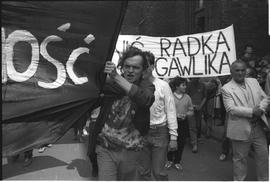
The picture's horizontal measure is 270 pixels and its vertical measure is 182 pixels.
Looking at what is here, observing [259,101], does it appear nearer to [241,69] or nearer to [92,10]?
[241,69]

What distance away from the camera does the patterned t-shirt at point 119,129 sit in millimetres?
2850

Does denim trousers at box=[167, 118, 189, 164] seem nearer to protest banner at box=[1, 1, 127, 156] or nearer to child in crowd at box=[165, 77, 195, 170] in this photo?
child in crowd at box=[165, 77, 195, 170]

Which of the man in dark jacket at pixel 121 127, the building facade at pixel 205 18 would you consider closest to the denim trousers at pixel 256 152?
the man in dark jacket at pixel 121 127

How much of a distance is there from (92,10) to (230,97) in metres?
2.40

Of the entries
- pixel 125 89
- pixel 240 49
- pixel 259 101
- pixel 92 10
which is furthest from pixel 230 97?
pixel 240 49

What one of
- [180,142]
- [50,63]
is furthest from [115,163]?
[180,142]

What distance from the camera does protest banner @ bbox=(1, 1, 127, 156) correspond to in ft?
8.33

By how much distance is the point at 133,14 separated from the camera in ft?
59.4

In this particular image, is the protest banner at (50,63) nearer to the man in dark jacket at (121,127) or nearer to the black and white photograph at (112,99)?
the black and white photograph at (112,99)

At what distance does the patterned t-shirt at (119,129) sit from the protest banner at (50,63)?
229mm

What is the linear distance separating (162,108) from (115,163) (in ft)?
5.07

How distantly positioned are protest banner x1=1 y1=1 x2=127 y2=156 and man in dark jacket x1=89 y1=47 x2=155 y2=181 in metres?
0.20

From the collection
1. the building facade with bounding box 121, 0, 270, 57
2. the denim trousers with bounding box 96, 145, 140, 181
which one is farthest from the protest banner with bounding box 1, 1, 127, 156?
the building facade with bounding box 121, 0, 270, 57

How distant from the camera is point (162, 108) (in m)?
4.30
